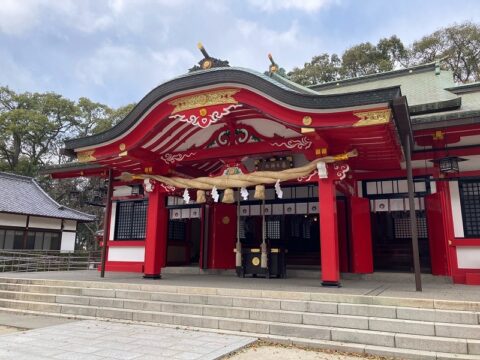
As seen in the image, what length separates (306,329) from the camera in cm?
546

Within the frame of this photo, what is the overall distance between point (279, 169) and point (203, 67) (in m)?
3.05

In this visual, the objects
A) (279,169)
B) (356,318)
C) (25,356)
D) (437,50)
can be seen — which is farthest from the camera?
(437,50)

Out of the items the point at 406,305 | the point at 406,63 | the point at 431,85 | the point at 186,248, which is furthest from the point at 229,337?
the point at 406,63

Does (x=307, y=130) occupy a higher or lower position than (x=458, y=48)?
lower

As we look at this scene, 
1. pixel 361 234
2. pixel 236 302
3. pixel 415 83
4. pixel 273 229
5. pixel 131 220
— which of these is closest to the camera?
pixel 236 302

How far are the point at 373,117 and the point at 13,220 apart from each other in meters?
21.5

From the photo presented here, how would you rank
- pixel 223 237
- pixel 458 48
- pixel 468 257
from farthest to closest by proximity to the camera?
1. pixel 458 48
2. pixel 223 237
3. pixel 468 257

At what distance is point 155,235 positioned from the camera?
9.54 meters

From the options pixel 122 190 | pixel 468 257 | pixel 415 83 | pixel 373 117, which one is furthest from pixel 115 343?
pixel 415 83

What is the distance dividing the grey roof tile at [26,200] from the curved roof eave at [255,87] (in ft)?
52.3

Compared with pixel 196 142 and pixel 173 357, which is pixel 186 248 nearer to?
pixel 196 142

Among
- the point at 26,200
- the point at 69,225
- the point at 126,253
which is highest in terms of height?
the point at 26,200

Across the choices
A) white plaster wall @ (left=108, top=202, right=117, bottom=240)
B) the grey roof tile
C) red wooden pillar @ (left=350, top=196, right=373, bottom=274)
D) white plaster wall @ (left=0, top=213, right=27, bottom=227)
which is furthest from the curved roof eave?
the grey roof tile

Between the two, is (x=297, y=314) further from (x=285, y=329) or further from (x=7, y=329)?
(x=7, y=329)
